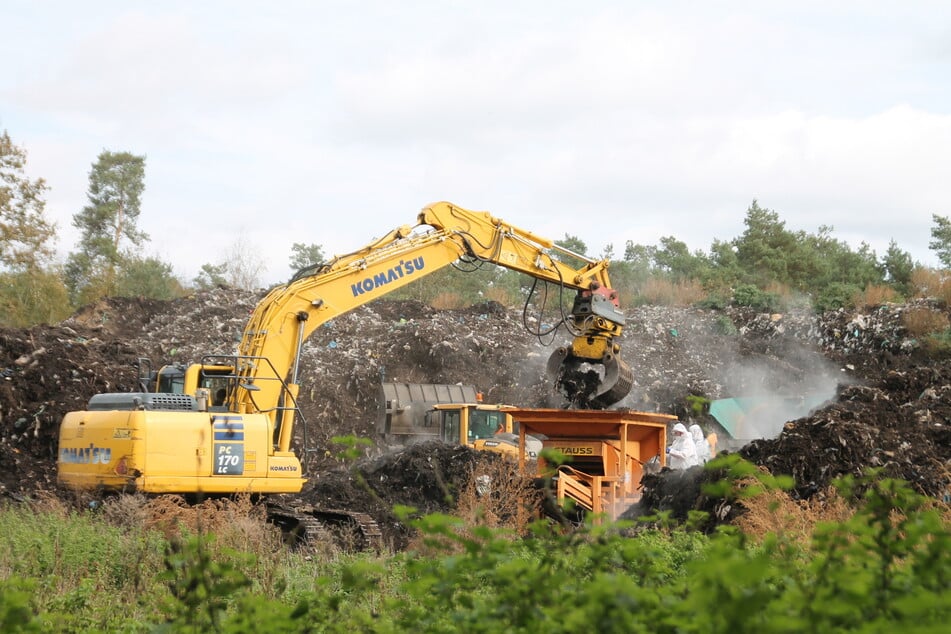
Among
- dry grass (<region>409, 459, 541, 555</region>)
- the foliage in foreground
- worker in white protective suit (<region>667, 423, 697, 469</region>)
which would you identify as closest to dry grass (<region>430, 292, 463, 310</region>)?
worker in white protective suit (<region>667, 423, 697, 469</region>)

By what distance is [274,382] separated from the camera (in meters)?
11.4

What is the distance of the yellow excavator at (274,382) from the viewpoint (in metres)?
10.3

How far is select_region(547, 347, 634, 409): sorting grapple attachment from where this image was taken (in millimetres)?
13250

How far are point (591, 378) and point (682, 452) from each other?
2.32 meters

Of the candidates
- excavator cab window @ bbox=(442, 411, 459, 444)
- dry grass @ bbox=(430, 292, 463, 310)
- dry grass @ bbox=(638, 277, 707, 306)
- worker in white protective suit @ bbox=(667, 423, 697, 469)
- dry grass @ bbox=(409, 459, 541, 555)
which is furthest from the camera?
dry grass @ bbox=(638, 277, 707, 306)

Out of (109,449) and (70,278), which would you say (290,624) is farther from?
(70,278)

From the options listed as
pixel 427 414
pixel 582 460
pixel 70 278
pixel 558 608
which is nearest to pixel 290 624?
pixel 558 608

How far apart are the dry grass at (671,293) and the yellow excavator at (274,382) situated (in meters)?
18.5

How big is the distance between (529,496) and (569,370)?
272 centimetres

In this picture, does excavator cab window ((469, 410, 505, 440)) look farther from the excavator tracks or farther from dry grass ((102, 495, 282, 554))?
dry grass ((102, 495, 282, 554))

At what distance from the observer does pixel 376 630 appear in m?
3.68

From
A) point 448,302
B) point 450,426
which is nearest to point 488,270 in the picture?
point 448,302

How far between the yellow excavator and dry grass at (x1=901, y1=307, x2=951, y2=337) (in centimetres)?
1262

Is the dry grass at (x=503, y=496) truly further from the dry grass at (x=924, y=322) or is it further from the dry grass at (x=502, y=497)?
the dry grass at (x=924, y=322)
